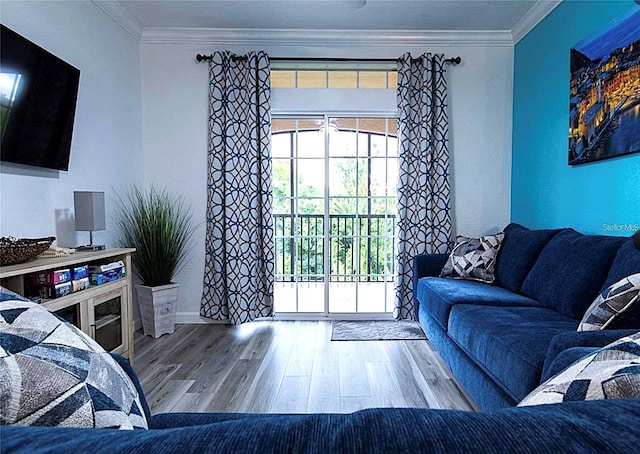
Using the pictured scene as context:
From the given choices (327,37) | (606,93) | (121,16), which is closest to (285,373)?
(606,93)

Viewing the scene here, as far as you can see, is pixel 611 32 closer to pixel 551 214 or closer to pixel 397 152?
pixel 551 214

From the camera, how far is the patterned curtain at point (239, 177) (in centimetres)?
361

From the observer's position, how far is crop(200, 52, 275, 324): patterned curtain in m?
3.61

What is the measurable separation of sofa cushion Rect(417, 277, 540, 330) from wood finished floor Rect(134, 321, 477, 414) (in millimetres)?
408

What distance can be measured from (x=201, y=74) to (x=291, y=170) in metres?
1.27

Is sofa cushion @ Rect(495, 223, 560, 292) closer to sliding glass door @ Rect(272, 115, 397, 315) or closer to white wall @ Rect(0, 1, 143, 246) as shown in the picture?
sliding glass door @ Rect(272, 115, 397, 315)

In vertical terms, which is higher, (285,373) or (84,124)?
(84,124)

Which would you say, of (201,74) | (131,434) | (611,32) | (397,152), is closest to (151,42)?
(201,74)

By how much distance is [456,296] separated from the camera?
2570 mm

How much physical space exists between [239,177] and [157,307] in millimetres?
1381

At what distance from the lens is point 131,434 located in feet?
1.41

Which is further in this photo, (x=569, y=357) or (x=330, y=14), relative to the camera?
(x=330, y=14)

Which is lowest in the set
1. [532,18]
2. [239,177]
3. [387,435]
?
[387,435]

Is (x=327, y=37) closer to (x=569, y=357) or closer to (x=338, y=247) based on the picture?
(x=338, y=247)
